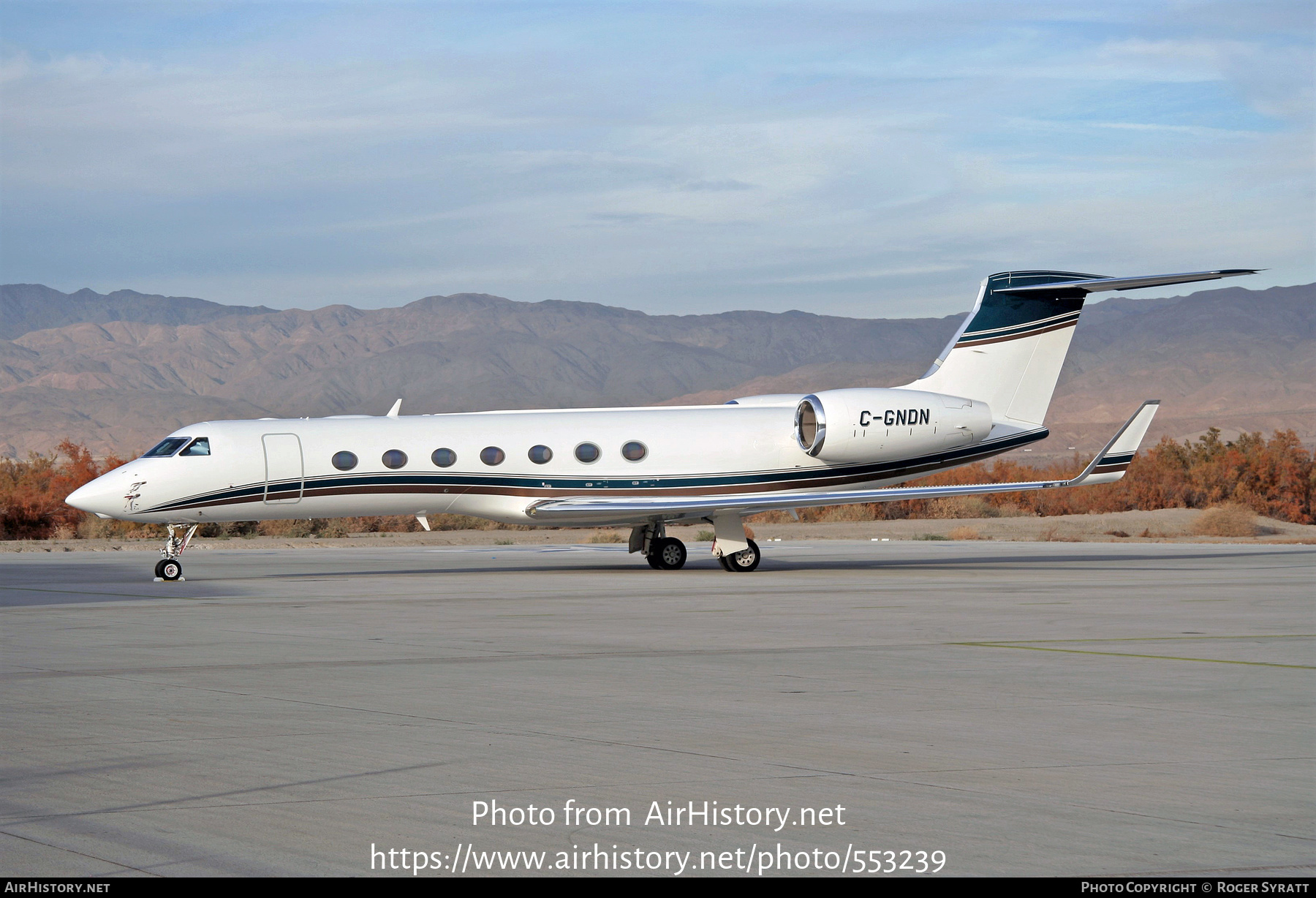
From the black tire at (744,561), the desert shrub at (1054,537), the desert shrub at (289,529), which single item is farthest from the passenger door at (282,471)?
the desert shrub at (1054,537)

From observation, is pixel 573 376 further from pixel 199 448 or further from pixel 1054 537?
pixel 199 448

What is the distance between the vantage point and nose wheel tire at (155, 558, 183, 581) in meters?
23.0

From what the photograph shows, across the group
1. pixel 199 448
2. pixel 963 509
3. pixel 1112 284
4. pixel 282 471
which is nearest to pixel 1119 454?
pixel 1112 284

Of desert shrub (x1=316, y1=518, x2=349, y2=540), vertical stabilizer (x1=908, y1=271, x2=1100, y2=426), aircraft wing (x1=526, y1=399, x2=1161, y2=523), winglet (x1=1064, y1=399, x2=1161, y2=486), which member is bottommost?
desert shrub (x1=316, y1=518, x2=349, y2=540)

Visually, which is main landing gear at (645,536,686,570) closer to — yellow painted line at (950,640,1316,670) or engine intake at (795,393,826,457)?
engine intake at (795,393,826,457)

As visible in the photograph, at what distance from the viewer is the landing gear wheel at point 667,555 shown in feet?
86.3

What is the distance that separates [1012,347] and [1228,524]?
18.1 meters

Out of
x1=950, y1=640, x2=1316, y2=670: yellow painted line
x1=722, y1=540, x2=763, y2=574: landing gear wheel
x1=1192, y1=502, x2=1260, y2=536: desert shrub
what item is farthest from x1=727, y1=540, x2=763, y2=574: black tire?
x1=1192, y1=502, x2=1260, y2=536: desert shrub

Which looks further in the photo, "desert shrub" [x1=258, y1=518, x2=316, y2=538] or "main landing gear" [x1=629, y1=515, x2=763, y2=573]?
"desert shrub" [x1=258, y1=518, x2=316, y2=538]

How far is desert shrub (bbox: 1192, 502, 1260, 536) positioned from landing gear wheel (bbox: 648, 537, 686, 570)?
2202 centimetres

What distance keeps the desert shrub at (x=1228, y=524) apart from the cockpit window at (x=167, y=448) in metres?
30.3

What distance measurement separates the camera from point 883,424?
998 inches

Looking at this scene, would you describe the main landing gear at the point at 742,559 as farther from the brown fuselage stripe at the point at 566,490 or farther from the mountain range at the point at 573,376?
the mountain range at the point at 573,376

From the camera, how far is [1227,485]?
179 feet
